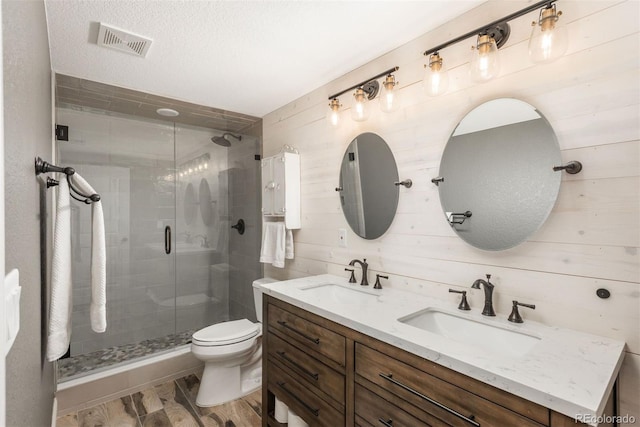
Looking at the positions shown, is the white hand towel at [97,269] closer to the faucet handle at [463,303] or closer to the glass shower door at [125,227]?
the glass shower door at [125,227]

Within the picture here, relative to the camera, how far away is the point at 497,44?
142cm

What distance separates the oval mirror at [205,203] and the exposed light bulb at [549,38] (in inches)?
122

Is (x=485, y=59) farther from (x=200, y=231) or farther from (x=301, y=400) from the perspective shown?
(x=200, y=231)

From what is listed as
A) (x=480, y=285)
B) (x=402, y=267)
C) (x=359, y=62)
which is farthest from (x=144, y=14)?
(x=480, y=285)

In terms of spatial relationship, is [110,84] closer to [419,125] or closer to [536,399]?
[419,125]

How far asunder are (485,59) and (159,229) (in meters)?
3.13

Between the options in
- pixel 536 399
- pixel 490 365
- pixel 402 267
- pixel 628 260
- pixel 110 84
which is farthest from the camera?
pixel 110 84

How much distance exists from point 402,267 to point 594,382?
1024mm

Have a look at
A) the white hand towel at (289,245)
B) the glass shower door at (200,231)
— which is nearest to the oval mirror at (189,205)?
the glass shower door at (200,231)

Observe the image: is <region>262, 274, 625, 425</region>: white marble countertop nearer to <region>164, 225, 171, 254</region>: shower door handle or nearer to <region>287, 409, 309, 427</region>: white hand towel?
<region>287, 409, 309, 427</region>: white hand towel

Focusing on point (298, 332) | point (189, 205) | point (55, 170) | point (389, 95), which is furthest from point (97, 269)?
point (189, 205)

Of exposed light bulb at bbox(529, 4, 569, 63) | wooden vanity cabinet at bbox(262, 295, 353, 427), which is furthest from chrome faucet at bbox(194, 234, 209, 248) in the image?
exposed light bulb at bbox(529, 4, 569, 63)

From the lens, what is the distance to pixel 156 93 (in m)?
2.54

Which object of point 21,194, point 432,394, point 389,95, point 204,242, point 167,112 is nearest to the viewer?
point 21,194
